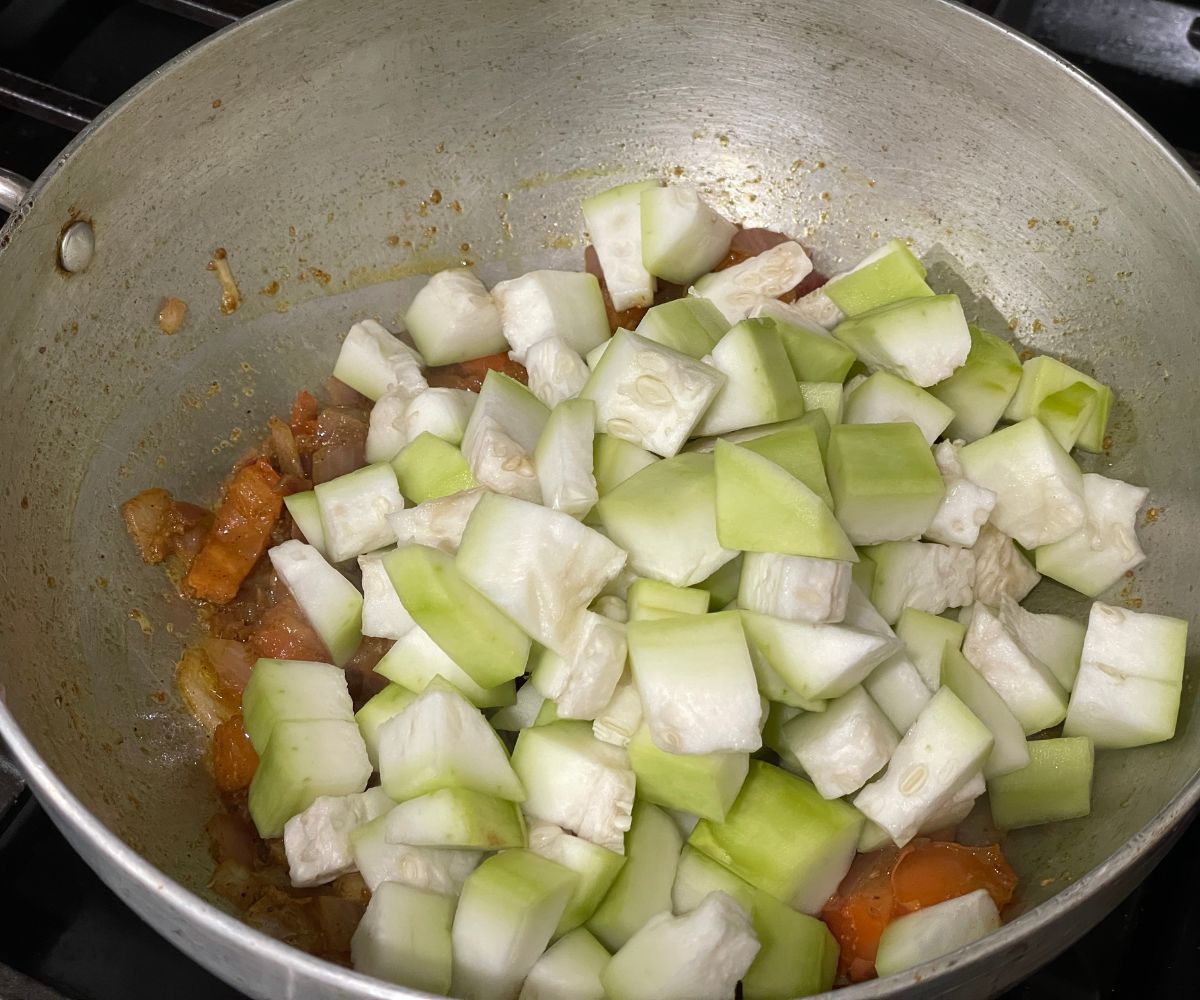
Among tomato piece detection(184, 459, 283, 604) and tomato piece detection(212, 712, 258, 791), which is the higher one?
tomato piece detection(184, 459, 283, 604)

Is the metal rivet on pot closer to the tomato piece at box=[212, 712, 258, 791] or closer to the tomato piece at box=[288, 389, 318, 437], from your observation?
the tomato piece at box=[288, 389, 318, 437]

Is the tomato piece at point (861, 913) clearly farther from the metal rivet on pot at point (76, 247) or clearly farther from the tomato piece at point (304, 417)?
the metal rivet on pot at point (76, 247)

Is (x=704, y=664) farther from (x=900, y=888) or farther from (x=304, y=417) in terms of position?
(x=304, y=417)

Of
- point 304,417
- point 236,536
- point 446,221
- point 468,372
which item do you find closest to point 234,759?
point 236,536

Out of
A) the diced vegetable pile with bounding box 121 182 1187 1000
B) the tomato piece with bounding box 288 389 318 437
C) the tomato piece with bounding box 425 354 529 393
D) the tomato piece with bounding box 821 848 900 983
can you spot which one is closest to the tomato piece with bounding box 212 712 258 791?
the diced vegetable pile with bounding box 121 182 1187 1000

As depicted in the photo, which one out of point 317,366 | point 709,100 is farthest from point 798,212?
point 317,366

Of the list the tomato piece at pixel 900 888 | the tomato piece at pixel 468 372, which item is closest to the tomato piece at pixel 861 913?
the tomato piece at pixel 900 888
